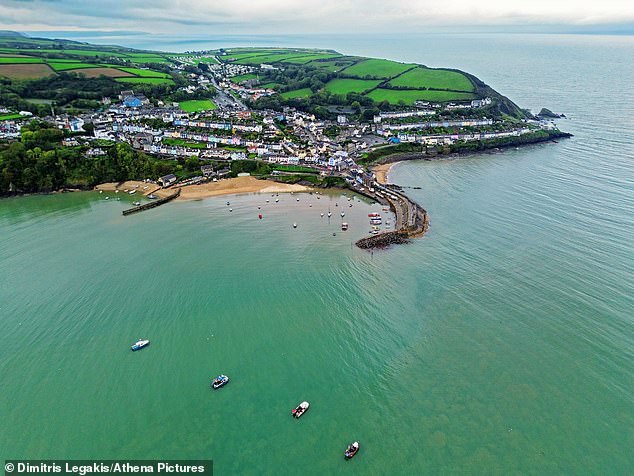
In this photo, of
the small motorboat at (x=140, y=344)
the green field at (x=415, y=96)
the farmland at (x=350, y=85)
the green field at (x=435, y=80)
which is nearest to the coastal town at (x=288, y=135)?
the green field at (x=415, y=96)

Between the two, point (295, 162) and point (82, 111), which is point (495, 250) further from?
point (82, 111)

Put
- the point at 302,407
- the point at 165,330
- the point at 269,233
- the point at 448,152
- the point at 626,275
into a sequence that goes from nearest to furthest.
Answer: the point at 302,407
the point at 165,330
the point at 626,275
the point at 269,233
the point at 448,152

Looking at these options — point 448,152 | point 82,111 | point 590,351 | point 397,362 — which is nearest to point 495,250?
point 590,351

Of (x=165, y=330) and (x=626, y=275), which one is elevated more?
(x=626, y=275)

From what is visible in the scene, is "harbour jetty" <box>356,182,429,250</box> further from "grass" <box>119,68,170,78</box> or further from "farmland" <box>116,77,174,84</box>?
"grass" <box>119,68,170,78</box>

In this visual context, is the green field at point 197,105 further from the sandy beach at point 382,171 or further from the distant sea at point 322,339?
the distant sea at point 322,339
